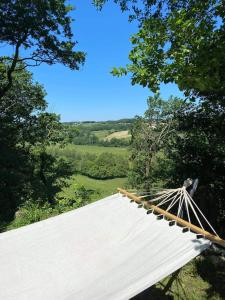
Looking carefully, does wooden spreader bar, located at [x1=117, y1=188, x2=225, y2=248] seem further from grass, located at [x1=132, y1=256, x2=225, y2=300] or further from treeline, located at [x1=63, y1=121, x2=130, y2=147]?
treeline, located at [x1=63, y1=121, x2=130, y2=147]

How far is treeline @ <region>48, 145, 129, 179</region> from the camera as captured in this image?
39.0m

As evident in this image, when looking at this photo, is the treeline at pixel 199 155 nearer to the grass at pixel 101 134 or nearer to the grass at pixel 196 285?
the grass at pixel 196 285

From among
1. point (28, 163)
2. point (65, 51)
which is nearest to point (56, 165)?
point (28, 163)

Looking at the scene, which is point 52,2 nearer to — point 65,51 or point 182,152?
point 65,51

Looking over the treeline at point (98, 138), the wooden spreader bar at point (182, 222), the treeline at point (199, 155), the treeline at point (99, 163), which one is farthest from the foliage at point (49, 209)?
the treeline at point (98, 138)

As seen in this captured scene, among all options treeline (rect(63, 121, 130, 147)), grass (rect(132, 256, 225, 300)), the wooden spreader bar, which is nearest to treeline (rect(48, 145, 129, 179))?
treeline (rect(63, 121, 130, 147))

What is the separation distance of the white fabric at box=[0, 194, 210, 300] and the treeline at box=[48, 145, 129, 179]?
33631mm

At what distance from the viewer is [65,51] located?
32.7 ft

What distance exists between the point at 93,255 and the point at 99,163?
3884 cm

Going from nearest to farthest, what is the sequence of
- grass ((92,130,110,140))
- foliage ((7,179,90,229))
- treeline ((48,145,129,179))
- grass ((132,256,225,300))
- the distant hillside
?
1. grass ((132,256,225,300))
2. foliage ((7,179,90,229))
3. treeline ((48,145,129,179))
4. the distant hillside
5. grass ((92,130,110,140))

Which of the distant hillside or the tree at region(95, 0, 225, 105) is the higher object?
the tree at region(95, 0, 225, 105)

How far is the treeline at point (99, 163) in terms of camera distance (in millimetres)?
38994

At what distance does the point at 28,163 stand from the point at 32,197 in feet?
6.62

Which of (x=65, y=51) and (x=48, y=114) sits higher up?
(x=65, y=51)
